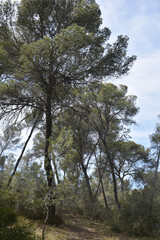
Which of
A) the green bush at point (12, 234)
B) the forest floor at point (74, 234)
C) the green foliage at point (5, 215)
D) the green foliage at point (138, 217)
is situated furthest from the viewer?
the green foliage at point (138, 217)

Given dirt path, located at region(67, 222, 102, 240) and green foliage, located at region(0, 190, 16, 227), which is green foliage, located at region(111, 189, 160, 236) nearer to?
dirt path, located at region(67, 222, 102, 240)

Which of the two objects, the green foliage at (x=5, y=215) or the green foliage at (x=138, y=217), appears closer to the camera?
the green foliage at (x=5, y=215)

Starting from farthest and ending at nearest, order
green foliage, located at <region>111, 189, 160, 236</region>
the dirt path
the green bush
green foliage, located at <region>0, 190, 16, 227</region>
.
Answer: green foliage, located at <region>111, 189, 160, 236</region>
the dirt path
green foliage, located at <region>0, 190, 16, 227</region>
the green bush

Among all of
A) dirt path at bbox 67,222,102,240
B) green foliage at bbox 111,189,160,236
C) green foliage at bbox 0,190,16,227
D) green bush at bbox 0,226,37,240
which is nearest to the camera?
green bush at bbox 0,226,37,240

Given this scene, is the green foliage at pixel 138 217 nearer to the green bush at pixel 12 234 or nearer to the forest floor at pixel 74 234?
the forest floor at pixel 74 234

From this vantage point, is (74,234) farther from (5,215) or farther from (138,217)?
(138,217)

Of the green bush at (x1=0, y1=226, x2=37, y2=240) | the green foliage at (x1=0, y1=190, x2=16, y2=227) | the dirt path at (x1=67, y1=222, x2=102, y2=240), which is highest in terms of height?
the green foliage at (x1=0, y1=190, x2=16, y2=227)

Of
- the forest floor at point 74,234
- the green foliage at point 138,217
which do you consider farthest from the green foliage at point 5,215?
the green foliage at point 138,217

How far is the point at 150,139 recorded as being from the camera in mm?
11641

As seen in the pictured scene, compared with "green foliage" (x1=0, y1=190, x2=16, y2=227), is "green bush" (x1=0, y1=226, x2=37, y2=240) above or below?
below

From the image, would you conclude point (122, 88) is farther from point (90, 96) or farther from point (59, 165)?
point (59, 165)

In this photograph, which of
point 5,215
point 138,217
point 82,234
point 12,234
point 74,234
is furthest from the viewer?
point 138,217

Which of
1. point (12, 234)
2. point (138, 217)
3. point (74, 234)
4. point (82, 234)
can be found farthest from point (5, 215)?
point (138, 217)

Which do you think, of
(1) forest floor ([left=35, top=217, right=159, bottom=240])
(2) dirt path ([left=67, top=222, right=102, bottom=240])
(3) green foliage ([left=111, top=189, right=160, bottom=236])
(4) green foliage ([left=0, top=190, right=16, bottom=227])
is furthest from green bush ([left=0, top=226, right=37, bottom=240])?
(3) green foliage ([left=111, top=189, right=160, bottom=236])
